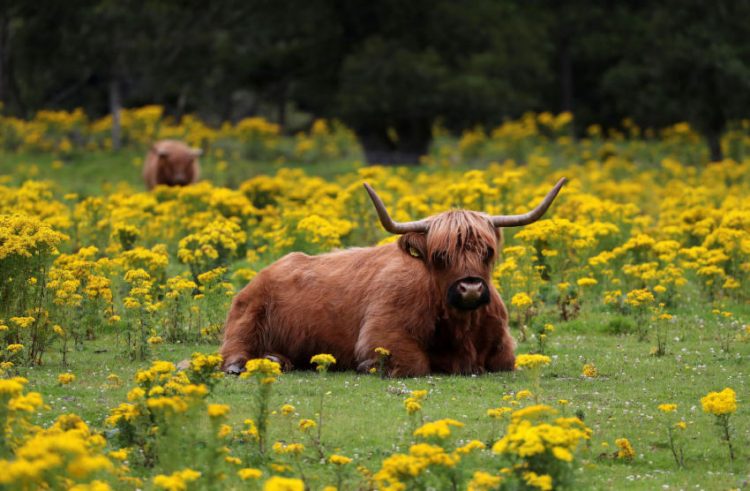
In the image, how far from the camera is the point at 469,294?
892cm

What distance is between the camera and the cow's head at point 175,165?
84.7 feet

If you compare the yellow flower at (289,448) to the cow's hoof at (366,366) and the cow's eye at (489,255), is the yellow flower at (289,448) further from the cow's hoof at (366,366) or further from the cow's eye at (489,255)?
the cow's eye at (489,255)

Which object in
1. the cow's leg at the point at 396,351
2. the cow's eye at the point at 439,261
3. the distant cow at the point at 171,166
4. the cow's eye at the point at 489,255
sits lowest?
the cow's leg at the point at 396,351

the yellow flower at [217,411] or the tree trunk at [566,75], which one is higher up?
the tree trunk at [566,75]

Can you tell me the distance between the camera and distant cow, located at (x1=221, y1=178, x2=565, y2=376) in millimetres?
9312

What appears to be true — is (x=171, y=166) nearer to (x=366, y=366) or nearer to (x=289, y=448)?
(x=366, y=366)

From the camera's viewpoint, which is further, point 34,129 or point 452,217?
point 34,129

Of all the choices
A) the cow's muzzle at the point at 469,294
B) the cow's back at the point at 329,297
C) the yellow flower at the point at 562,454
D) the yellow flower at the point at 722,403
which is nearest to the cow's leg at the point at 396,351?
the cow's back at the point at 329,297

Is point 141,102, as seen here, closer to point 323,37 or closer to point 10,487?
point 323,37

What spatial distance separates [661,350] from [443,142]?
2882 centimetres

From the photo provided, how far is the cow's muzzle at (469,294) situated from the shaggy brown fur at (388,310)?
62mm

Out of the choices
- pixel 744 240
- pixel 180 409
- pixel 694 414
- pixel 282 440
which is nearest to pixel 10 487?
pixel 180 409

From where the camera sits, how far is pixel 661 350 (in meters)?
10.5

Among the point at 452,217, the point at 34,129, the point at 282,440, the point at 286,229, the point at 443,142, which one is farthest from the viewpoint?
the point at 443,142
